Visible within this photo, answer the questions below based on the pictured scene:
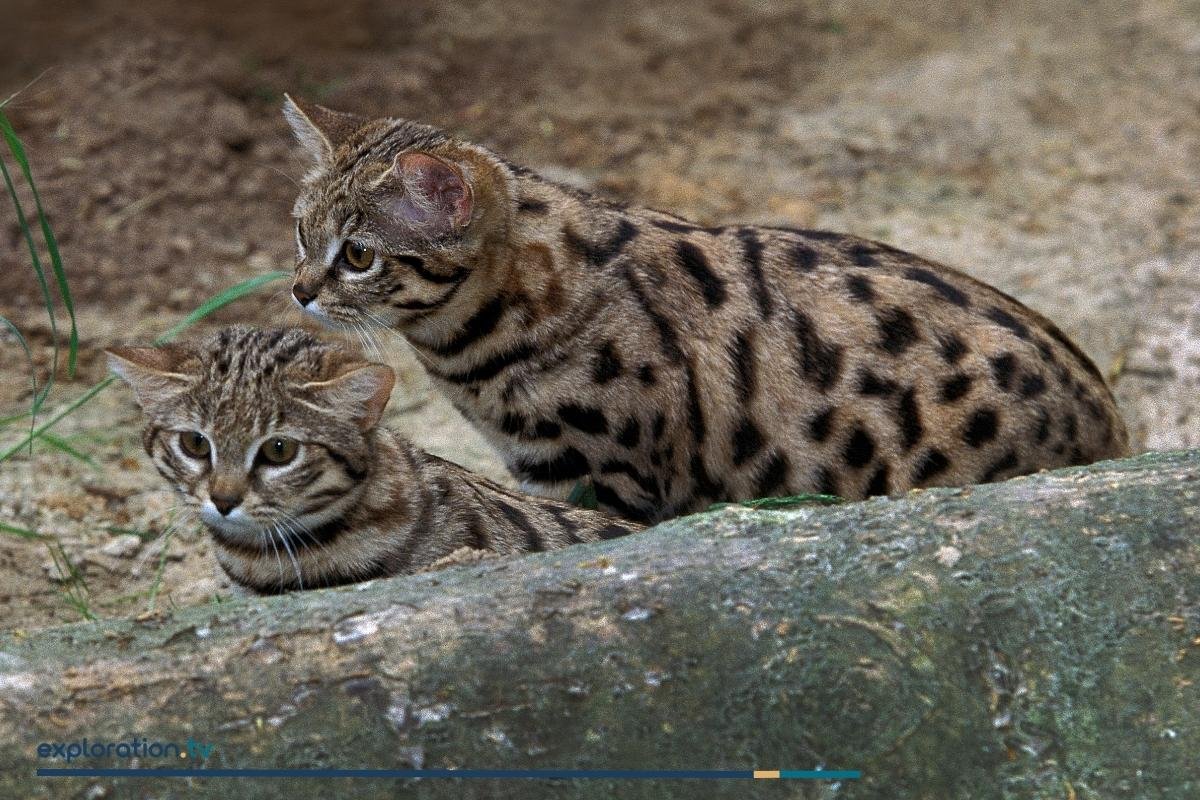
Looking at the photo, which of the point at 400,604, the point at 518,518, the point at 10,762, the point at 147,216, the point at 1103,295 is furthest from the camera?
the point at 147,216

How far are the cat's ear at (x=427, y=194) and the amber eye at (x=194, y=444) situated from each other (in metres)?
1.17

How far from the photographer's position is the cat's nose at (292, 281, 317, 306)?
5602 millimetres

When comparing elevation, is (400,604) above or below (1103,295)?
above

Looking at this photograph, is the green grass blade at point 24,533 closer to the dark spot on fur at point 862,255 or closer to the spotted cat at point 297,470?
Result: the spotted cat at point 297,470

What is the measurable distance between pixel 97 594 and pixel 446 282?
1.92 meters

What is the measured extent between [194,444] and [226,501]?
0.25m

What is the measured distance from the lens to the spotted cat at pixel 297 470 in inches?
187

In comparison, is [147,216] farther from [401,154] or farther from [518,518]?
[518,518]

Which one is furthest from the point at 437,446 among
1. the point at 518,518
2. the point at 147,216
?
the point at 147,216

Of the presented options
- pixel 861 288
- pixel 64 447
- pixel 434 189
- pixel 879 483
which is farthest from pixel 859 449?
pixel 64 447

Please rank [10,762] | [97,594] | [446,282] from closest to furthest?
[10,762], [446,282], [97,594]

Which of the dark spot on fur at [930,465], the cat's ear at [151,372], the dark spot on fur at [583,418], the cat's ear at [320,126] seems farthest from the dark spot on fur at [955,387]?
the cat's ear at [151,372]

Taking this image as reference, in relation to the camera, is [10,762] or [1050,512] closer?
[10,762]

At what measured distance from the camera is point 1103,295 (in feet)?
26.6
